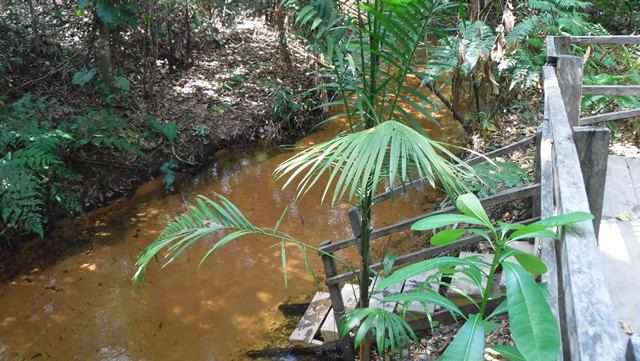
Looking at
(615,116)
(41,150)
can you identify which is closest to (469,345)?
(615,116)

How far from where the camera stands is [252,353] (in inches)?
155

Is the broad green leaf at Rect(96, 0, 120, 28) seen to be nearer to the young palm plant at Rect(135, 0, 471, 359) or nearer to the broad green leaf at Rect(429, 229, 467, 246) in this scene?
the young palm plant at Rect(135, 0, 471, 359)

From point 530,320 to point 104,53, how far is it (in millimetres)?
6438

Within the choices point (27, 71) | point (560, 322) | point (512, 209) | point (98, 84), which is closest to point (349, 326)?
point (560, 322)

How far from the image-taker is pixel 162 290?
4.64m

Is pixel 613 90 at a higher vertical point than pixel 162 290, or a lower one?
higher

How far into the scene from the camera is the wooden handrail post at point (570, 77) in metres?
2.71

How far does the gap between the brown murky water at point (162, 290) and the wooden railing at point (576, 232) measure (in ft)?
9.08

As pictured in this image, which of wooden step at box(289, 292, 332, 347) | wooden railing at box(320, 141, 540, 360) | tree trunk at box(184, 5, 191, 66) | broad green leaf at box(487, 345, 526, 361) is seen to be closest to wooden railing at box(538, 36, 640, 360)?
broad green leaf at box(487, 345, 526, 361)

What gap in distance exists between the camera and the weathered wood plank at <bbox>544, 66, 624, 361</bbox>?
0.85 m

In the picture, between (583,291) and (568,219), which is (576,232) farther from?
(583,291)

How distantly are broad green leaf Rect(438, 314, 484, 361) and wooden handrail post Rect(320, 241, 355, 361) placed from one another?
76.3 inches

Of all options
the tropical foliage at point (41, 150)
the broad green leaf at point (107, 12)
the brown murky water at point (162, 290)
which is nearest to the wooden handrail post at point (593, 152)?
the brown murky water at point (162, 290)

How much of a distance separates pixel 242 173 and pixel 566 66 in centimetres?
446
